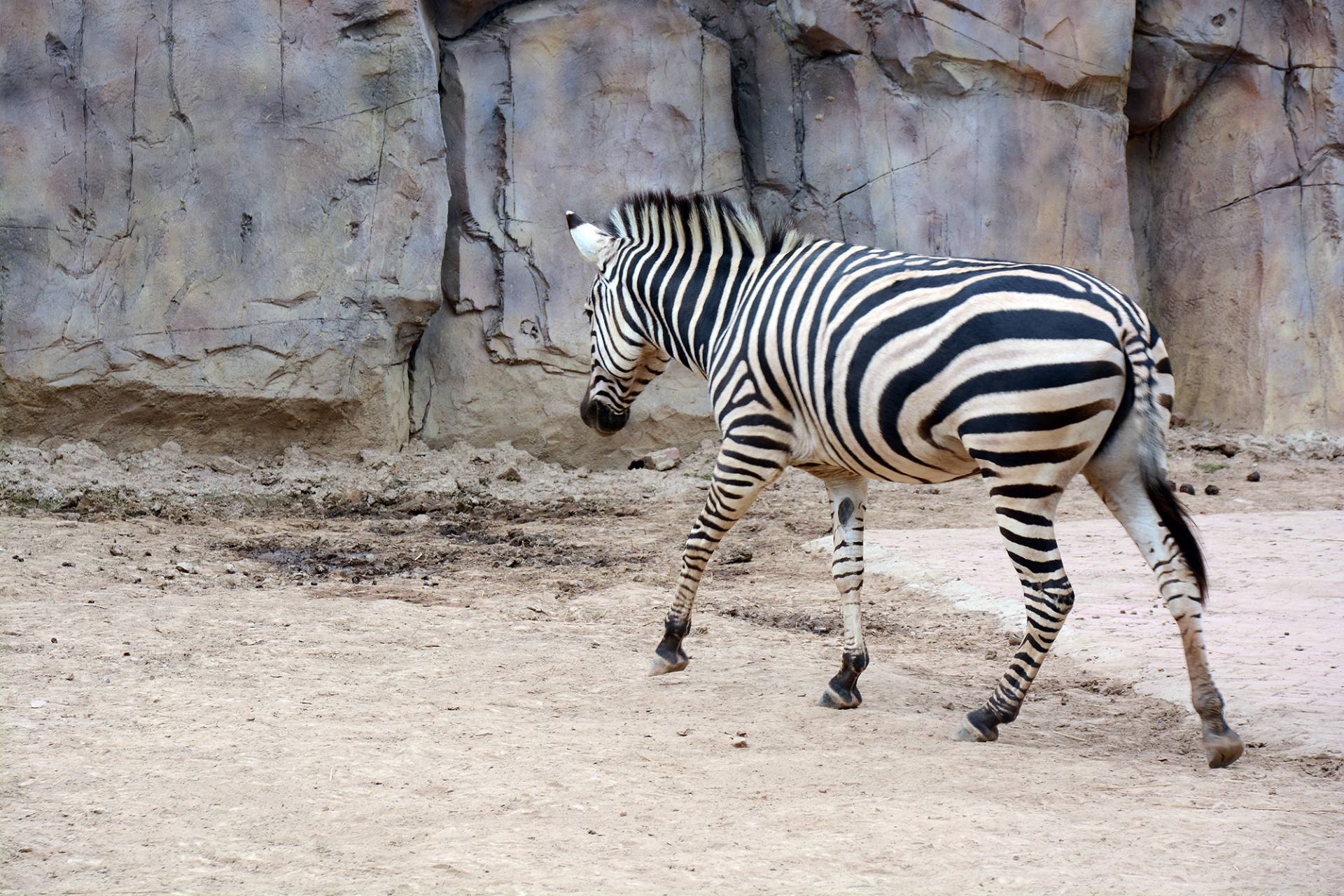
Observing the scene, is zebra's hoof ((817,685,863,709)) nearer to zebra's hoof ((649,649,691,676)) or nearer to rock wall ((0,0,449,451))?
zebra's hoof ((649,649,691,676))

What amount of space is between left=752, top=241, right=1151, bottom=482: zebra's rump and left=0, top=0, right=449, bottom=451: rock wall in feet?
18.4

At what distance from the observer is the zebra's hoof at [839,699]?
15.0 ft

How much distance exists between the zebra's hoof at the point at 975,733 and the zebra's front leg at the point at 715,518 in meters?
1.17

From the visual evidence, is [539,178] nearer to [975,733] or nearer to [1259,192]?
[1259,192]

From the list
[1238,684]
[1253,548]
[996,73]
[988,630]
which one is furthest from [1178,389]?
[1238,684]

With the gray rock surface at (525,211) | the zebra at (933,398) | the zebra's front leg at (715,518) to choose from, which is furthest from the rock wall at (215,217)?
the zebra's front leg at (715,518)

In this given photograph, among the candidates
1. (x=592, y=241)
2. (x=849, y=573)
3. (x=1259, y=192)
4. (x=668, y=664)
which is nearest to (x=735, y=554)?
(x=592, y=241)

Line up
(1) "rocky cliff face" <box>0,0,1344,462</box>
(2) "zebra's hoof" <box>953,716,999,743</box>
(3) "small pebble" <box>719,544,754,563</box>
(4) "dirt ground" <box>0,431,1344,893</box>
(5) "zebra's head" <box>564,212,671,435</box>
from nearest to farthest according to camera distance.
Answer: (4) "dirt ground" <box>0,431,1344,893</box>, (2) "zebra's hoof" <box>953,716,999,743</box>, (5) "zebra's head" <box>564,212,671,435</box>, (3) "small pebble" <box>719,544,754,563</box>, (1) "rocky cliff face" <box>0,0,1344,462</box>

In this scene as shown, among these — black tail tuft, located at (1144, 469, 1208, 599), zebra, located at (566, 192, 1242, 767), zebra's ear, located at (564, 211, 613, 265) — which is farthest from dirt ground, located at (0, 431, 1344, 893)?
zebra's ear, located at (564, 211, 613, 265)

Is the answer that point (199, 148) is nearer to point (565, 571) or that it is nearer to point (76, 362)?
point (76, 362)

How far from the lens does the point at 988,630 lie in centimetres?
593

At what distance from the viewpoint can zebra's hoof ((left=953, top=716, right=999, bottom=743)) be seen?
4.12 metres

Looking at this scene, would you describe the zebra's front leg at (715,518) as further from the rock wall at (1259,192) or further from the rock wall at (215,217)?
the rock wall at (1259,192)

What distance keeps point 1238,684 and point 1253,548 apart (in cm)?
248
